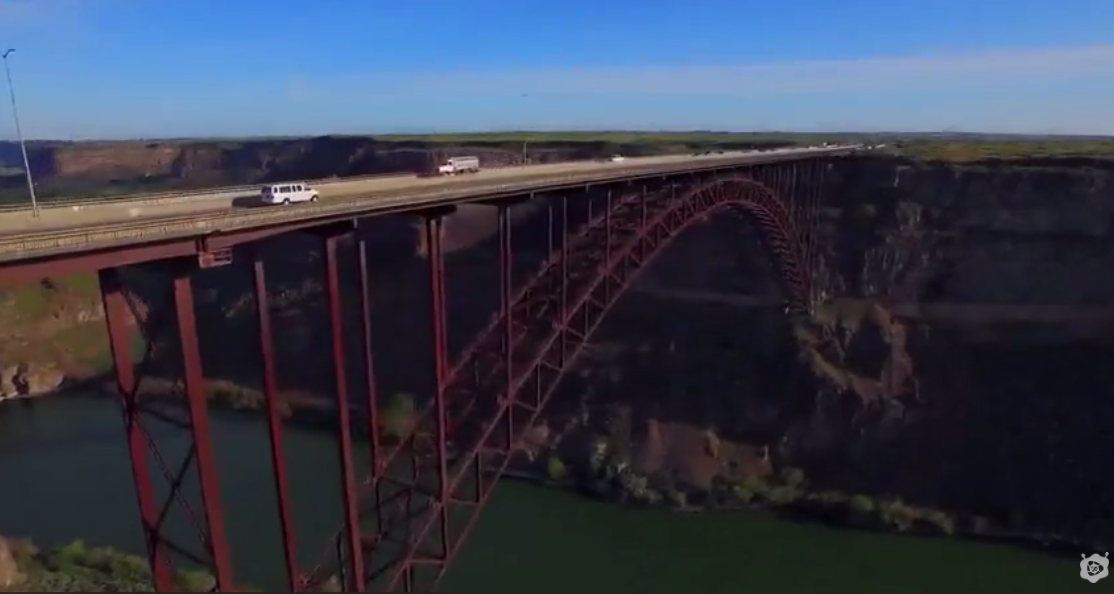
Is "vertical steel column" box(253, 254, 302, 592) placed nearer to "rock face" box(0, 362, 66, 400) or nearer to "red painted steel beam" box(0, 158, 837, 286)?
"red painted steel beam" box(0, 158, 837, 286)

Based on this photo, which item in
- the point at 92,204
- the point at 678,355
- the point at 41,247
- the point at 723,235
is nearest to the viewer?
the point at 41,247

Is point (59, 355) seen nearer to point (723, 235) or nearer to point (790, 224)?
point (723, 235)

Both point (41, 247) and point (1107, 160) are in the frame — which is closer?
point (41, 247)

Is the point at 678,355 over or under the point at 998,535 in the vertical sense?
over

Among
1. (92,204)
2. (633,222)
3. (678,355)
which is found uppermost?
(92,204)

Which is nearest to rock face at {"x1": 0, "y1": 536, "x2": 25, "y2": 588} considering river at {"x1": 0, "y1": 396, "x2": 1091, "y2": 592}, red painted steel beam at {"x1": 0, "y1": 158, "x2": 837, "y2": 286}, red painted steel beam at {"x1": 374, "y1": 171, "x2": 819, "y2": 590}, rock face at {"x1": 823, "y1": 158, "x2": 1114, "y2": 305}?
river at {"x1": 0, "y1": 396, "x2": 1091, "y2": 592}

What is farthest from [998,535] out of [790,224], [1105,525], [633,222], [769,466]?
[633,222]

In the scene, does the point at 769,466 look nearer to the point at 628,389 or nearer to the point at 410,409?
the point at 628,389

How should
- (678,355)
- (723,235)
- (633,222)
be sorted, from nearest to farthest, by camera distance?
(633,222)
(678,355)
(723,235)
